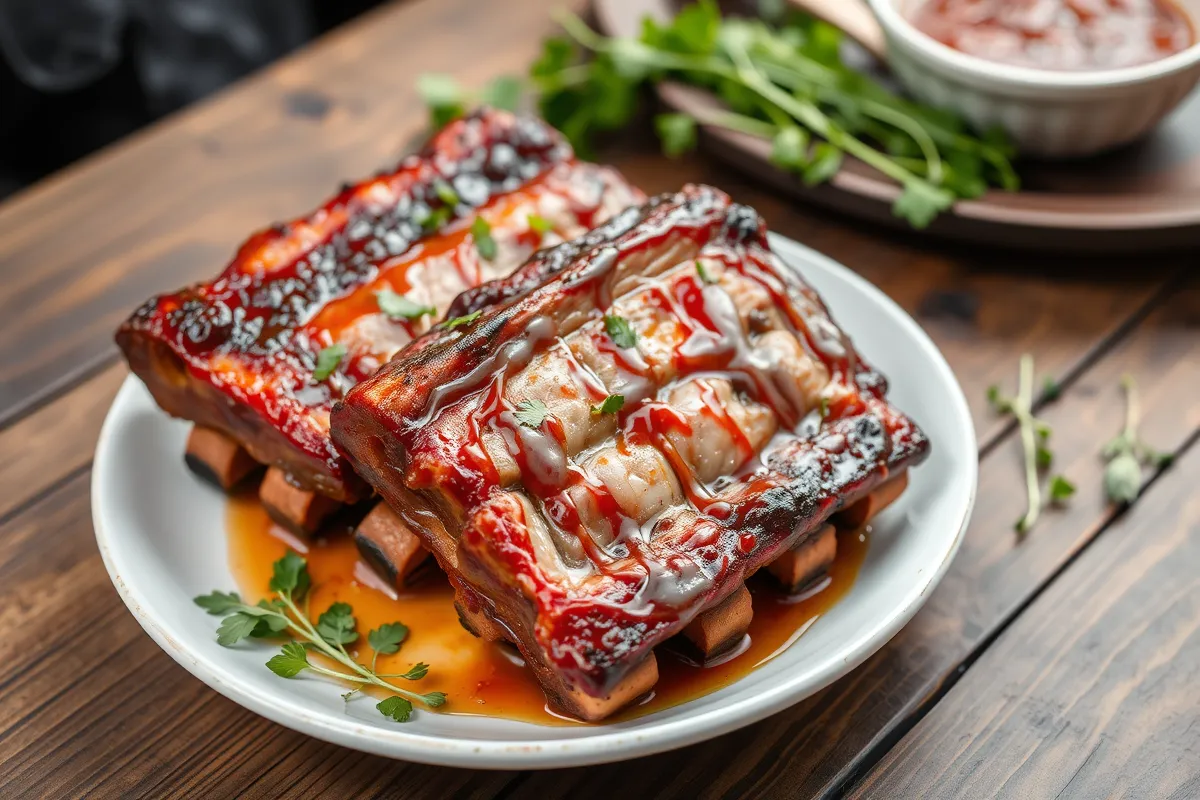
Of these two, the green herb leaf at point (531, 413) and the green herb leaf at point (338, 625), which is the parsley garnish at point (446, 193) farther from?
the green herb leaf at point (338, 625)

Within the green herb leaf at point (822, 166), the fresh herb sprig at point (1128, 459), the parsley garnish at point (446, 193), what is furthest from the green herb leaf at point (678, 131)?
the fresh herb sprig at point (1128, 459)

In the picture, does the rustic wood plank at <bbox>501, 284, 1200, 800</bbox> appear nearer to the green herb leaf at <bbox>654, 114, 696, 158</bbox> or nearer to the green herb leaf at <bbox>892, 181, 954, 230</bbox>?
the green herb leaf at <bbox>892, 181, 954, 230</bbox>

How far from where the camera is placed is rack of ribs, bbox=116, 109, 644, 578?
2.61 metres

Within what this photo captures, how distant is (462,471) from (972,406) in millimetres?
1749

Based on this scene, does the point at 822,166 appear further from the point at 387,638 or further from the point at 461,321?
the point at 387,638

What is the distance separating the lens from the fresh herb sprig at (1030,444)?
3.01m

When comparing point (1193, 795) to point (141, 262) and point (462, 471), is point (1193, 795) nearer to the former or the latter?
point (462, 471)

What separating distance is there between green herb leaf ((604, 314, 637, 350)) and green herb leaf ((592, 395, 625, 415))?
0.14m

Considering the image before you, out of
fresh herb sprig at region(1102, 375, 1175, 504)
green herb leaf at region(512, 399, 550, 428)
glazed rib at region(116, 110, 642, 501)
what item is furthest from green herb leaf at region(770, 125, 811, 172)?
green herb leaf at region(512, 399, 550, 428)

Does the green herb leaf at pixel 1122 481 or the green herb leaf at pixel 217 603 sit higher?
the green herb leaf at pixel 217 603

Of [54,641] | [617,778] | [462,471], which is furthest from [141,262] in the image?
[617,778]

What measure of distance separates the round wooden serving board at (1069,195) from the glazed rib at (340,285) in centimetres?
94

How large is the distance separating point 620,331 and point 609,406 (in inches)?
7.9

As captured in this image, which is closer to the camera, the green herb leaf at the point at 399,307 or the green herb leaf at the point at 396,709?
the green herb leaf at the point at 396,709
